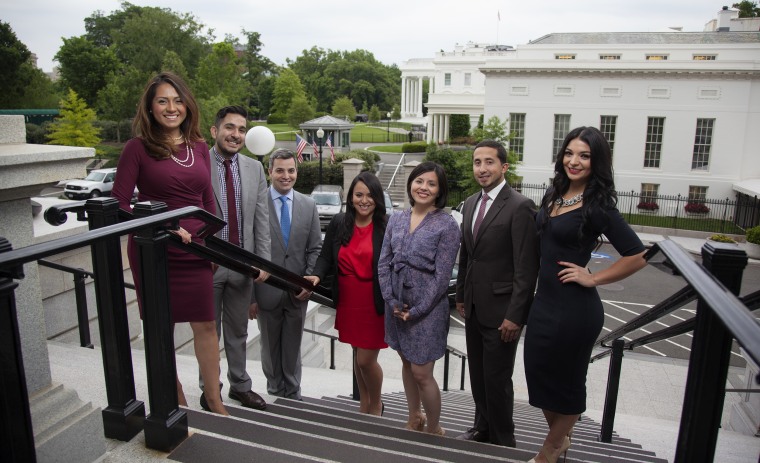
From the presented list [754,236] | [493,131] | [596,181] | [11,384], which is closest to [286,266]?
[596,181]

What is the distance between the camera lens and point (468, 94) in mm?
53594

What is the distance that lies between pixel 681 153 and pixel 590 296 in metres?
33.8

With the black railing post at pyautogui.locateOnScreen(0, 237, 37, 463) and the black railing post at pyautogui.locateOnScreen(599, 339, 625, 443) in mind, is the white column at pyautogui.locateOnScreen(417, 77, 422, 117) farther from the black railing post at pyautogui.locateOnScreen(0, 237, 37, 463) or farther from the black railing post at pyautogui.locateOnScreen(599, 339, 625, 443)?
the black railing post at pyautogui.locateOnScreen(0, 237, 37, 463)

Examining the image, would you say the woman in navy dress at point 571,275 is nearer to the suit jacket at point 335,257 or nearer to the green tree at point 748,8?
the suit jacket at point 335,257

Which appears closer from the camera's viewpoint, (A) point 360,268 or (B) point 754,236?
(A) point 360,268

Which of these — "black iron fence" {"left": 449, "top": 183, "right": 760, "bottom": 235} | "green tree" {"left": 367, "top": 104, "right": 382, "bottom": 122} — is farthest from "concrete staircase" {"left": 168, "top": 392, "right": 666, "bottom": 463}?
"green tree" {"left": 367, "top": 104, "right": 382, "bottom": 122}

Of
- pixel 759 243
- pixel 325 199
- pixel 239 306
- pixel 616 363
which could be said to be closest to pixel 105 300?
pixel 239 306

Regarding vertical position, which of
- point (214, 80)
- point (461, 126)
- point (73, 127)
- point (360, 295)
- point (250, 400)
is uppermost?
point (214, 80)

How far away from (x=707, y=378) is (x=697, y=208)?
3244 cm

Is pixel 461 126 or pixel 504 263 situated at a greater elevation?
pixel 461 126

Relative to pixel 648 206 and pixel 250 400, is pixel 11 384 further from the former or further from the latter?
pixel 648 206

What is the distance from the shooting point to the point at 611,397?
4699 mm

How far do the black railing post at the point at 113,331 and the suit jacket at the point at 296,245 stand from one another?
2.03 meters

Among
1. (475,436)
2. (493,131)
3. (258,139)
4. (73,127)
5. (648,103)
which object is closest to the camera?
(475,436)
